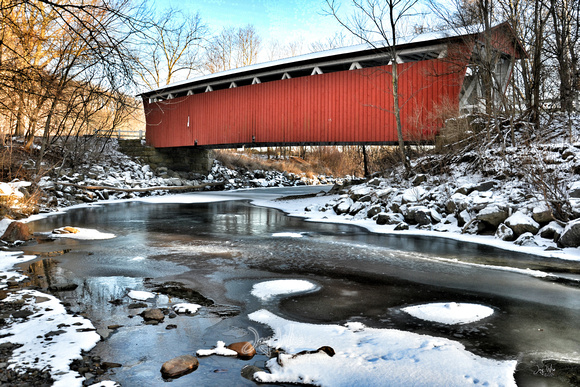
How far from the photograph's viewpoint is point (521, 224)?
7.12 metres

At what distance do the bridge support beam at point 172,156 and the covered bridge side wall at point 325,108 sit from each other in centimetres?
289

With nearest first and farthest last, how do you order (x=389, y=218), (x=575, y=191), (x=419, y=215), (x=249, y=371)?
(x=249, y=371) → (x=575, y=191) → (x=419, y=215) → (x=389, y=218)

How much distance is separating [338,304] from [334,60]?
12576 mm

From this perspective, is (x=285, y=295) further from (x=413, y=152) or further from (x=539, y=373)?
(x=413, y=152)

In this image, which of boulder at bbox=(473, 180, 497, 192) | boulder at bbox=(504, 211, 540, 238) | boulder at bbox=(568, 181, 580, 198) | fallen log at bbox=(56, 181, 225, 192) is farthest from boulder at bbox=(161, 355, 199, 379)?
fallen log at bbox=(56, 181, 225, 192)

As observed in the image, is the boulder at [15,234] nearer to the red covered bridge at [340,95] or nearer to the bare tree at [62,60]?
the bare tree at [62,60]

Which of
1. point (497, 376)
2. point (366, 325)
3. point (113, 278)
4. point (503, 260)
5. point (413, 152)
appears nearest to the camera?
point (497, 376)

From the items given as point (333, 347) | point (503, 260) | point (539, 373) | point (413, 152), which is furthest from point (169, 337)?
point (413, 152)

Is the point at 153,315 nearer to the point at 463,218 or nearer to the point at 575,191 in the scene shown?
the point at 463,218

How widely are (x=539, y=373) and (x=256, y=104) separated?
15882 millimetres

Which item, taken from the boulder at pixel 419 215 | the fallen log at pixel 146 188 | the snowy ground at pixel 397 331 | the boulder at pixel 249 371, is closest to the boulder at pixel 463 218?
the snowy ground at pixel 397 331

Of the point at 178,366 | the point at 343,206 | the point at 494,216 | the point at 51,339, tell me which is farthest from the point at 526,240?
the point at 51,339

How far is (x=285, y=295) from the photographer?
13.6 feet

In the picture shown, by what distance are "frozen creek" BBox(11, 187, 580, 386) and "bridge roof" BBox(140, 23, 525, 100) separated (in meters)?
6.34
